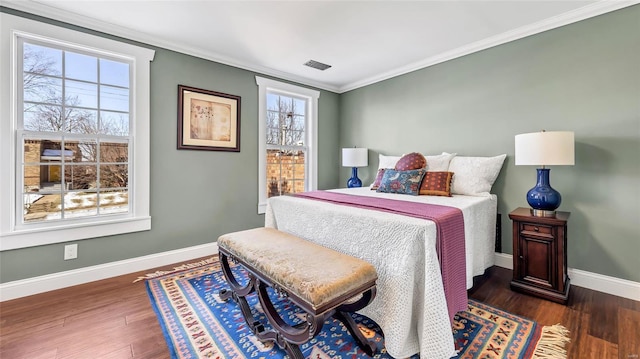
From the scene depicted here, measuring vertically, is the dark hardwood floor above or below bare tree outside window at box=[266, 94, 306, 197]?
below

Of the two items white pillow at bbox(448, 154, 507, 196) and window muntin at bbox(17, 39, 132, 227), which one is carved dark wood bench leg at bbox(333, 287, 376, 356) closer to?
white pillow at bbox(448, 154, 507, 196)

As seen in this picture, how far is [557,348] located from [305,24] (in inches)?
120

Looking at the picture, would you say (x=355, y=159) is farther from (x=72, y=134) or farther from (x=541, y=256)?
(x=72, y=134)

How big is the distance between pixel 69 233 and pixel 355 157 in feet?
10.8

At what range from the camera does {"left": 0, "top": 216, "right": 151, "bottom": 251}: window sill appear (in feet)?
7.05

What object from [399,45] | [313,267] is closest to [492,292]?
[313,267]

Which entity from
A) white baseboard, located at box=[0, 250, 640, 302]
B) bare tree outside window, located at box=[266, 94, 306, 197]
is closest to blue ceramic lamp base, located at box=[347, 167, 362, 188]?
bare tree outside window, located at box=[266, 94, 306, 197]

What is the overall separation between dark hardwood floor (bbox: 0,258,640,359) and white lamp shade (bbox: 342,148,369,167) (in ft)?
7.04

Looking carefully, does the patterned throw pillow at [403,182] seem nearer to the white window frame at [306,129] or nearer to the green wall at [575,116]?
the green wall at [575,116]

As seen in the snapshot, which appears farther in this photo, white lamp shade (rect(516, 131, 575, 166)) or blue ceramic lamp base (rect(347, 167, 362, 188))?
blue ceramic lamp base (rect(347, 167, 362, 188))

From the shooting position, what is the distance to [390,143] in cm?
385

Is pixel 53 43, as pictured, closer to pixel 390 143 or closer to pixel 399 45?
pixel 399 45

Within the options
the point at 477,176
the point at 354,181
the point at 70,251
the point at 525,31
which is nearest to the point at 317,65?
the point at 354,181

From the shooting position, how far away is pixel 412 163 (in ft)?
9.81
